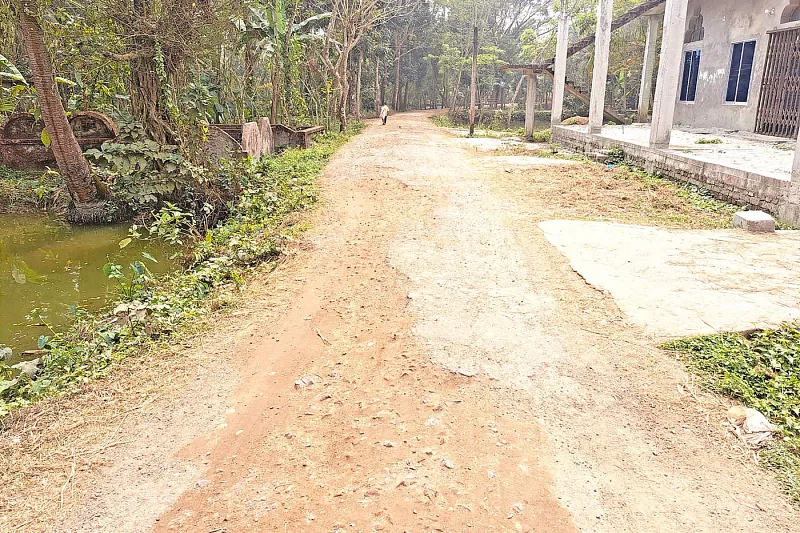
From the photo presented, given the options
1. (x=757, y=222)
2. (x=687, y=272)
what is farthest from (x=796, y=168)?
(x=687, y=272)

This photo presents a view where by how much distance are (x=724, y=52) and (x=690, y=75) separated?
178 centimetres

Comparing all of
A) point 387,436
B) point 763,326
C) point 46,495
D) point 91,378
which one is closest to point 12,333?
point 91,378

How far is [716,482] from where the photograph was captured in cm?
279

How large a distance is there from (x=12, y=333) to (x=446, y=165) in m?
9.13

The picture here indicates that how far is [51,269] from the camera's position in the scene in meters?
7.12

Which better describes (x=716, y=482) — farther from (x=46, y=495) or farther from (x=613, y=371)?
(x=46, y=495)

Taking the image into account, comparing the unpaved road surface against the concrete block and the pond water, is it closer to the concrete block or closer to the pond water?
the pond water

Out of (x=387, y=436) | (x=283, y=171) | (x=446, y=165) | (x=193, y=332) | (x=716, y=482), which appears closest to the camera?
(x=716, y=482)

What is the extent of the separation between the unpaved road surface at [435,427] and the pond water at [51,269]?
208 cm

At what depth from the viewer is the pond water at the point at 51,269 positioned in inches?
215

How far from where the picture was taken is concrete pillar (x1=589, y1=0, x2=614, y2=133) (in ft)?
43.2

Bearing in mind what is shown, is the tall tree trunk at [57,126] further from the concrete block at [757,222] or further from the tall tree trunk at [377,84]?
the tall tree trunk at [377,84]

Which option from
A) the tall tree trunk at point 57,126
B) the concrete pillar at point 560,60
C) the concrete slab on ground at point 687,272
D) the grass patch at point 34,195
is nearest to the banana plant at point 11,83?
the tall tree trunk at point 57,126

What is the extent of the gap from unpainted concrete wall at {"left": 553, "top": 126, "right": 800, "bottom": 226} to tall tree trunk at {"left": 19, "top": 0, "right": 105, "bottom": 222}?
9.68 meters
